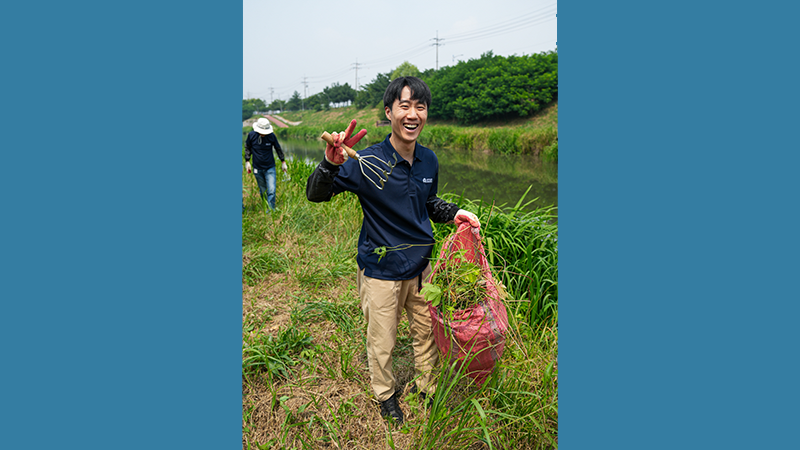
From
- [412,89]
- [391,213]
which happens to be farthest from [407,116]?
[391,213]

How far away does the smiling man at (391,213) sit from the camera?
168 cm

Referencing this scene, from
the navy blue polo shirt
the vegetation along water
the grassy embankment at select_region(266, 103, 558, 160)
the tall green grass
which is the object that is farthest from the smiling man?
the grassy embankment at select_region(266, 103, 558, 160)

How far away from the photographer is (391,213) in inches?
69.4

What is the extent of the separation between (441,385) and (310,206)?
3.49 meters

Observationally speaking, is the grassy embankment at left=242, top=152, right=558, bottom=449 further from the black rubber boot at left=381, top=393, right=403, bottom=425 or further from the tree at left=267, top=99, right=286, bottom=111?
the tree at left=267, top=99, right=286, bottom=111

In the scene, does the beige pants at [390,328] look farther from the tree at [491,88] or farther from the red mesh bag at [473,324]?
the tree at [491,88]

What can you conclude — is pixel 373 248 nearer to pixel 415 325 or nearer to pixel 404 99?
pixel 415 325

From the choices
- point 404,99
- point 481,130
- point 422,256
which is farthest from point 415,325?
point 481,130

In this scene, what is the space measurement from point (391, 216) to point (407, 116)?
436 mm

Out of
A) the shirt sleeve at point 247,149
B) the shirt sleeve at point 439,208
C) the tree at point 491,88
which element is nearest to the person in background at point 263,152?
the shirt sleeve at point 247,149

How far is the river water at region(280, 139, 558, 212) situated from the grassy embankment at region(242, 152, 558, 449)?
11.2 feet

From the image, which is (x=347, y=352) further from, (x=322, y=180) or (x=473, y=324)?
(x=322, y=180)

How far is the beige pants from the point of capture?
69.8 inches

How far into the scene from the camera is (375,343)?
182cm
